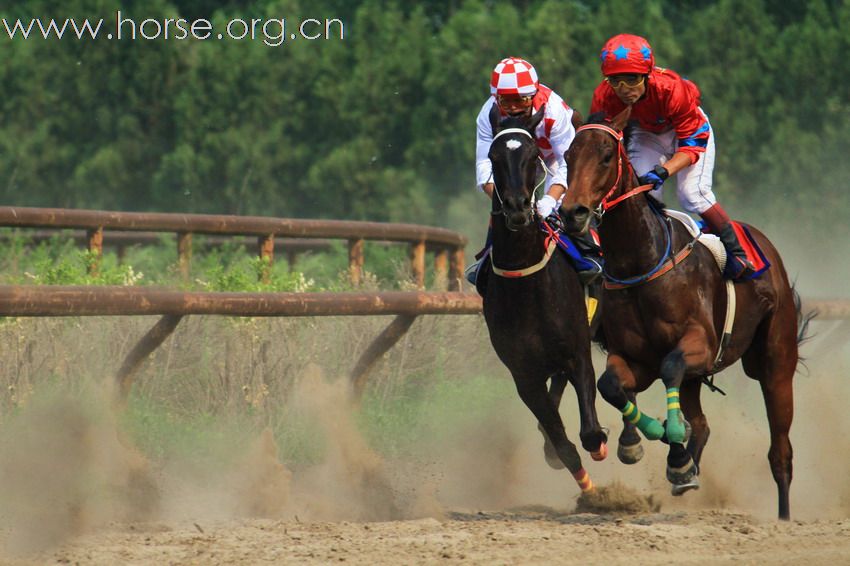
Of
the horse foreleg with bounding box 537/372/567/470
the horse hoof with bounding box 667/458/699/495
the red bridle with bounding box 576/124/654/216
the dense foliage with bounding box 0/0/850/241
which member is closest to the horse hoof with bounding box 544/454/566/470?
the horse foreleg with bounding box 537/372/567/470

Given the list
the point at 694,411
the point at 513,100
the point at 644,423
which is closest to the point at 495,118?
the point at 513,100

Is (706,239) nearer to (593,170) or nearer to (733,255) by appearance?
(733,255)

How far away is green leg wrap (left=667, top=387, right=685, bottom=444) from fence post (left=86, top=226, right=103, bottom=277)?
419 centimetres

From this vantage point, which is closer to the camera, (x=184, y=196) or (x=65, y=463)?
(x=65, y=463)

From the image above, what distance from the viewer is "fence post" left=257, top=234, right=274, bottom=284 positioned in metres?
9.73

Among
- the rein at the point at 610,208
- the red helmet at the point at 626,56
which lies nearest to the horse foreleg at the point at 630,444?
the rein at the point at 610,208

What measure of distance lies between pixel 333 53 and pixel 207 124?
8.50 feet

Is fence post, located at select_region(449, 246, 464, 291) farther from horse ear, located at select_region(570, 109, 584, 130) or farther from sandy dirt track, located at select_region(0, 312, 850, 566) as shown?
horse ear, located at select_region(570, 109, 584, 130)

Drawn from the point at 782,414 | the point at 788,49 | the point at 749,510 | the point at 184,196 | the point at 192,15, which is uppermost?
the point at 192,15

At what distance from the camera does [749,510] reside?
791cm

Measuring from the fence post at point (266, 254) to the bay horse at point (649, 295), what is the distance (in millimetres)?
3297

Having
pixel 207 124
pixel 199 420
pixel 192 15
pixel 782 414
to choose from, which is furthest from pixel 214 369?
pixel 192 15

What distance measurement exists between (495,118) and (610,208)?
31.9 inches

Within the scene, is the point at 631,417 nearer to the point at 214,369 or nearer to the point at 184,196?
the point at 214,369
